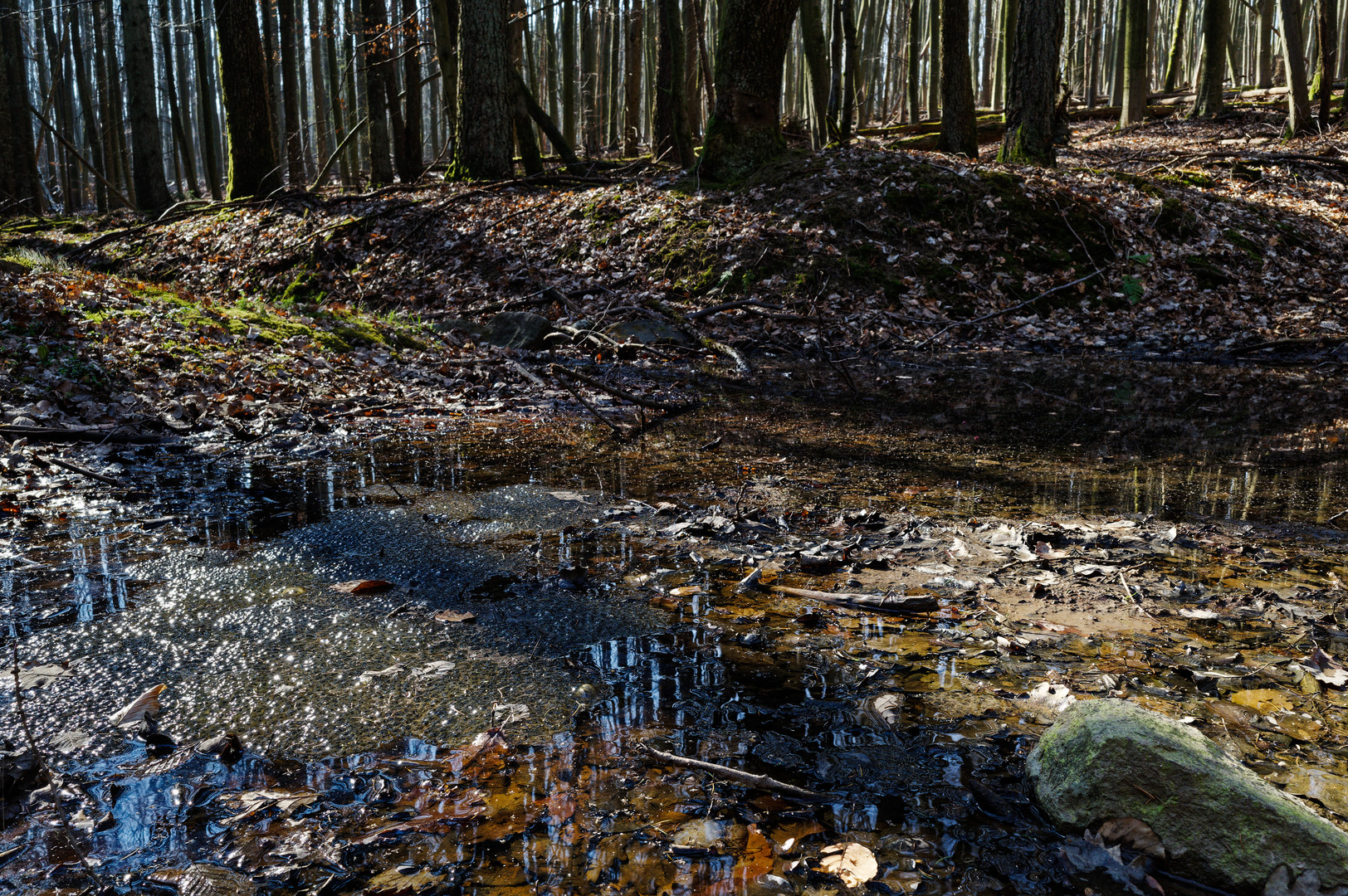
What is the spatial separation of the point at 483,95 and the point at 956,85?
8731 mm

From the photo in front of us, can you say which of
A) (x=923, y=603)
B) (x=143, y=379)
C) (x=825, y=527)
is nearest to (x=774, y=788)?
(x=923, y=603)

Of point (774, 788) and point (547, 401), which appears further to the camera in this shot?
point (547, 401)

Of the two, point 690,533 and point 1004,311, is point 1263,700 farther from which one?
point 1004,311

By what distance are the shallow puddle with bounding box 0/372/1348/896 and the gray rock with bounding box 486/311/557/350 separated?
4.10m

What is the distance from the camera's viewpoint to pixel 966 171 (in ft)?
34.1

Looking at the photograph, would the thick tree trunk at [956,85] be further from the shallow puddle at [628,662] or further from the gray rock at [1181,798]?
the gray rock at [1181,798]

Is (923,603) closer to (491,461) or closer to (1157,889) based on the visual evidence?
(1157,889)

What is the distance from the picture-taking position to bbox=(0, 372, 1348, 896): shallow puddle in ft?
5.18

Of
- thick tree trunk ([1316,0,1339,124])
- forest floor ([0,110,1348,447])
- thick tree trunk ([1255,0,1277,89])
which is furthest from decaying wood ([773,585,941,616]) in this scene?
thick tree trunk ([1255,0,1277,89])

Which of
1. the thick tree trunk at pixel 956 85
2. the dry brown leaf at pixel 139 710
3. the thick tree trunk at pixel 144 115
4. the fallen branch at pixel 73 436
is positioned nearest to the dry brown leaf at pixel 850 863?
the dry brown leaf at pixel 139 710

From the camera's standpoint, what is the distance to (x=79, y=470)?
12.1 ft

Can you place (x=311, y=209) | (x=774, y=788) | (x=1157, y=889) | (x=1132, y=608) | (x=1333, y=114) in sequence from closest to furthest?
(x=1157, y=889), (x=774, y=788), (x=1132, y=608), (x=311, y=209), (x=1333, y=114)

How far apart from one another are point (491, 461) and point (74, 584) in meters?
2.15

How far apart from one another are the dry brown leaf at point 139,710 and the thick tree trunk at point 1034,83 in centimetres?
1317
